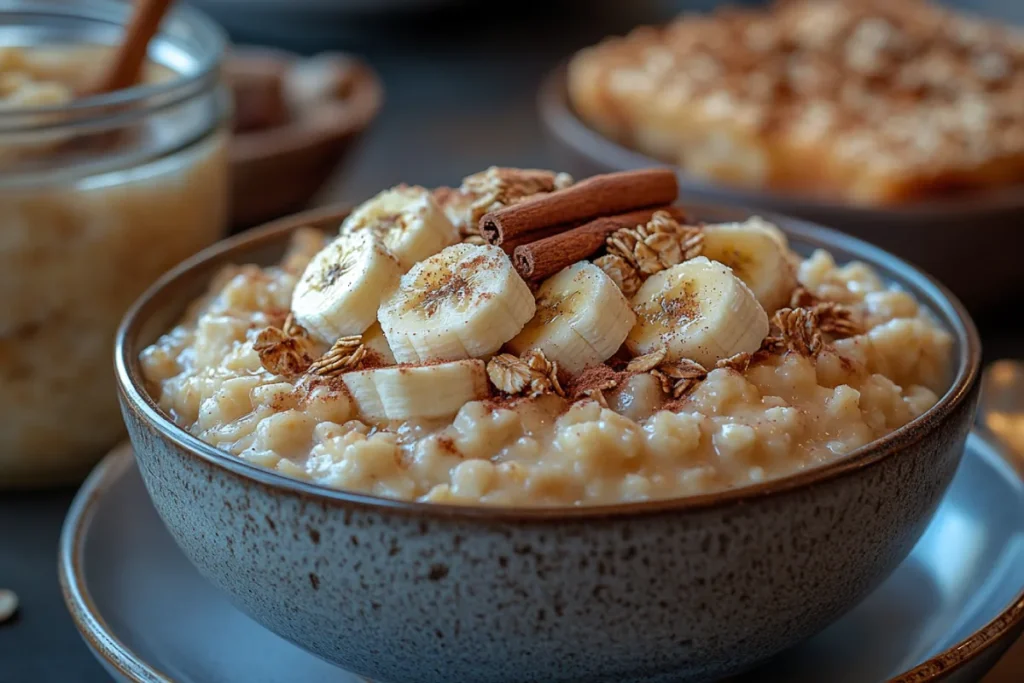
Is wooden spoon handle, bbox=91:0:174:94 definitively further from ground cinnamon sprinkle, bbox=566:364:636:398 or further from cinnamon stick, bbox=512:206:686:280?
ground cinnamon sprinkle, bbox=566:364:636:398

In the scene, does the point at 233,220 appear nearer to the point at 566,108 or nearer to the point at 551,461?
the point at 566,108

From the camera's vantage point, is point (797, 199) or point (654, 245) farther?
point (797, 199)

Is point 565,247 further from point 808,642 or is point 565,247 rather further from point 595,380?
point 808,642

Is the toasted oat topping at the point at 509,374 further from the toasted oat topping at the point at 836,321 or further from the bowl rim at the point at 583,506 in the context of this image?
the toasted oat topping at the point at 836,321

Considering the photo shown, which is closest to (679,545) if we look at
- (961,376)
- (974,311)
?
(961,376)

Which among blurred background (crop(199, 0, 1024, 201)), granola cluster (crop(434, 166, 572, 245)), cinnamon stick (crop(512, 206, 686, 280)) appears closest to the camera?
cinnamon stick (crop(512, 206, 686, 280))

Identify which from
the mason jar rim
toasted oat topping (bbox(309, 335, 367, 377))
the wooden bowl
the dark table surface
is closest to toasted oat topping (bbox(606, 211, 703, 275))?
toasted oat topping (bbox(309, 335, 367, 377))

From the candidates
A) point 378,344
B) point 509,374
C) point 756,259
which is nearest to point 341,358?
point 378,344
